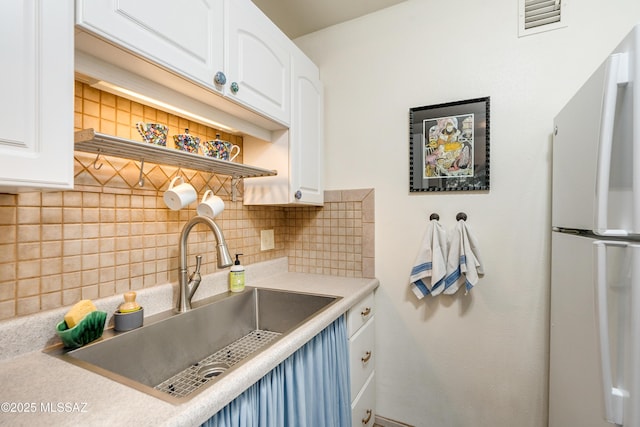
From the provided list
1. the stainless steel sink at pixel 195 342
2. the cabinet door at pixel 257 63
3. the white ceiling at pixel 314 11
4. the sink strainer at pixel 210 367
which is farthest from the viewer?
the white ceiling at pixel 314 11

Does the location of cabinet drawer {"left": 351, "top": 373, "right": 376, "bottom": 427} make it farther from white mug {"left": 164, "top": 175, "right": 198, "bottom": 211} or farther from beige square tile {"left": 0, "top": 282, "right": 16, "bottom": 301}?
beige square tile {"left": 0, "top": 282, "right": 16, "bottom": 301}

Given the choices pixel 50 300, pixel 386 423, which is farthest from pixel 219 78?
pixel 386 423

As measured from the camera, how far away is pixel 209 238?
1448 millimetres

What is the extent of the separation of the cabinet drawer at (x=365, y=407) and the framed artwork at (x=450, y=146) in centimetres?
112

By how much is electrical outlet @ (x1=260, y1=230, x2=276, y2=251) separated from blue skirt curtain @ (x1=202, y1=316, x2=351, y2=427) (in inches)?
27.9

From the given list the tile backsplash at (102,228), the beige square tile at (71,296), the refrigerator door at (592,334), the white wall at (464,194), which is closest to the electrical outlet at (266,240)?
the tile backsplash at (102,228)

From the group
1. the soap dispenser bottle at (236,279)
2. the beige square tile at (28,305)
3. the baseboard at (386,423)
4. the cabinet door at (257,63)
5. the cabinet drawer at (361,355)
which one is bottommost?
the baseboard at (386,423)

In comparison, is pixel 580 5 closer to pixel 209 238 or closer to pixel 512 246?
Answer: pixel 512 246

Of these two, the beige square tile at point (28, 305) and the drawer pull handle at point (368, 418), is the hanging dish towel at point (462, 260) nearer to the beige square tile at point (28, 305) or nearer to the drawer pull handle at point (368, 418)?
the drawer pull handle at point (368, 418)

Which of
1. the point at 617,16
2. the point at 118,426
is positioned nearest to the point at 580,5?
the point at 617,16

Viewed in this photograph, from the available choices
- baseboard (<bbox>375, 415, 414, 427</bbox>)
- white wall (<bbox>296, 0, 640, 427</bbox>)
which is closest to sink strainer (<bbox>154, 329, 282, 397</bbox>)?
white wall (<bbox>296, 0, 640, 427</bbox>)

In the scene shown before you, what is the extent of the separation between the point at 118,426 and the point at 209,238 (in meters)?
0.96

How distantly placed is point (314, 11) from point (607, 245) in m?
1.79

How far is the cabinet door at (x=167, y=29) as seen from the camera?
2.43 feet
